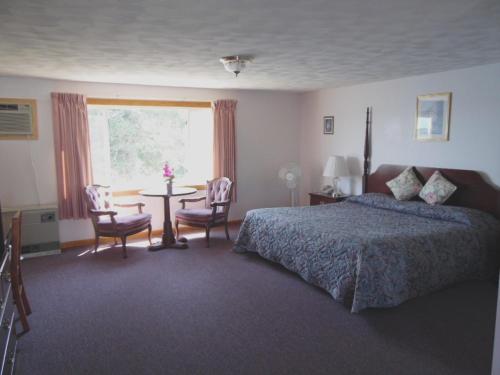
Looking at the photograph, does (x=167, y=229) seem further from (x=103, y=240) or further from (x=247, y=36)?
(x=247, y=36)

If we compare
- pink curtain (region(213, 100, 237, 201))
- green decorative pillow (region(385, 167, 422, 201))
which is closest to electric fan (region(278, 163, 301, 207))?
pink curtain (region(213, 100, 237, 201))

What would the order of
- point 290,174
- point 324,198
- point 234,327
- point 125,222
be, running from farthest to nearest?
point 290,174, point 324,198, point 125,222, point 234,327

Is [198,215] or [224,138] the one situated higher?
[224,138]

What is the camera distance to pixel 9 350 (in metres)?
2.21

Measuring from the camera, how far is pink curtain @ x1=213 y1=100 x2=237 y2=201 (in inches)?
239

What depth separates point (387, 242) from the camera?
3.29 metres

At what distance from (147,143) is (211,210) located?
1532mm

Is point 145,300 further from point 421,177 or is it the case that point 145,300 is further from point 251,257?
point 421,177

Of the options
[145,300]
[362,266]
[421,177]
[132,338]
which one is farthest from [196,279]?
[421,177]

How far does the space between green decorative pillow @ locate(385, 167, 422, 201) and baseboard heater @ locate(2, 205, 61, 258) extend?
14.4 ft

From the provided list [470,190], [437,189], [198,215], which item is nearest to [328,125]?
[437,189]

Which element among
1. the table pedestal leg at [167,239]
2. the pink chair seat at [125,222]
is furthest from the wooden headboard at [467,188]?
the pink chair seat at [125,222]

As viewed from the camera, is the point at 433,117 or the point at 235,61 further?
the point at 433,117

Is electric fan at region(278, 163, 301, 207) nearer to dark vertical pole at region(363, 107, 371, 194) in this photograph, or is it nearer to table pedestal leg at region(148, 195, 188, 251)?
dark vertical pole at region(363, 107, 371, 194)
